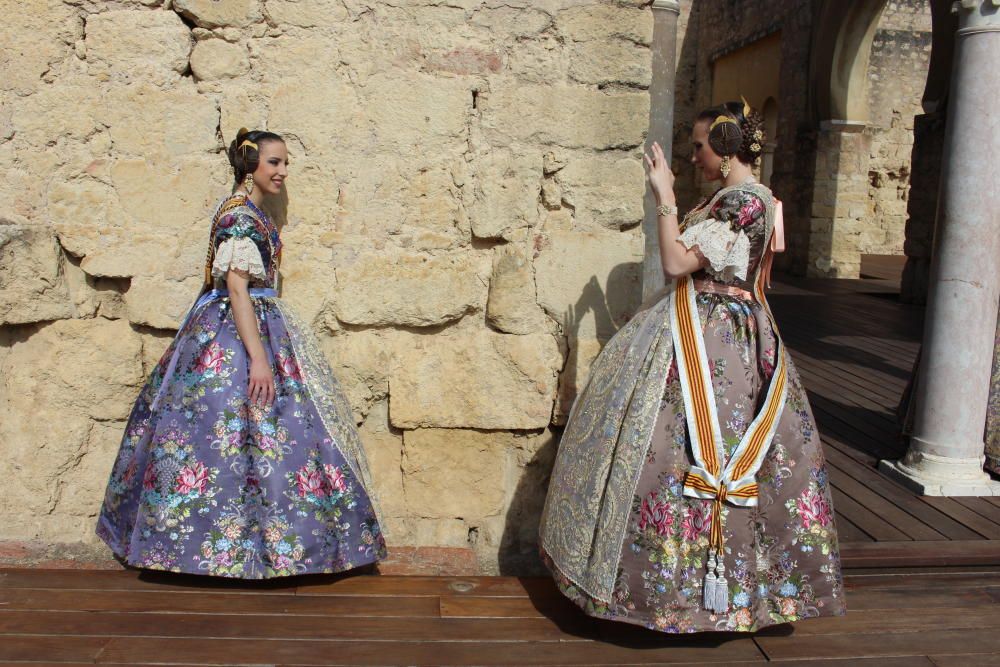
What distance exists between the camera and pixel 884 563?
324 centimetres

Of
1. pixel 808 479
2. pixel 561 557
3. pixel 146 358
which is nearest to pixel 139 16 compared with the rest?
pixel 146 358

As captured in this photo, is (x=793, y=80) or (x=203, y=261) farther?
(x=793, y=80)

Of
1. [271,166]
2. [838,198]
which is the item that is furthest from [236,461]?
[838,198]

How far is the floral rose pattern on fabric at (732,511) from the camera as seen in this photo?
243cm

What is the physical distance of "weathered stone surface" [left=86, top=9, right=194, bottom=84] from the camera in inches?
110

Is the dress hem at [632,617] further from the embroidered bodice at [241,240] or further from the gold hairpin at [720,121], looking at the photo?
the gold hairpin at [720,121]

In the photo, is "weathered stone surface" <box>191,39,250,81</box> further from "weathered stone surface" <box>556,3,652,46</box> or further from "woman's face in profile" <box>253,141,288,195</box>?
"weathered stone surface" <box>556,3,652,46</box>

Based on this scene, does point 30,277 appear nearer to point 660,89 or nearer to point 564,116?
point 564,116

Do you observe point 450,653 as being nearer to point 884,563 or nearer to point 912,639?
point 912,639

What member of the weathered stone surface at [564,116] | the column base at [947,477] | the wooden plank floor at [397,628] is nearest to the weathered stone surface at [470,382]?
the wooden plank floor at [397,628]

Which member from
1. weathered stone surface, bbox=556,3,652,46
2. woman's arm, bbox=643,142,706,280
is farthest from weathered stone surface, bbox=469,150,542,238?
woman's arm, bbox=643,142,706,280

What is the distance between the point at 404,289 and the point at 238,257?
0.57 m

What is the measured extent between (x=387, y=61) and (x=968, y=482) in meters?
3.12

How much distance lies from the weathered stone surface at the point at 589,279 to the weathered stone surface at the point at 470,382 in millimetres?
130
